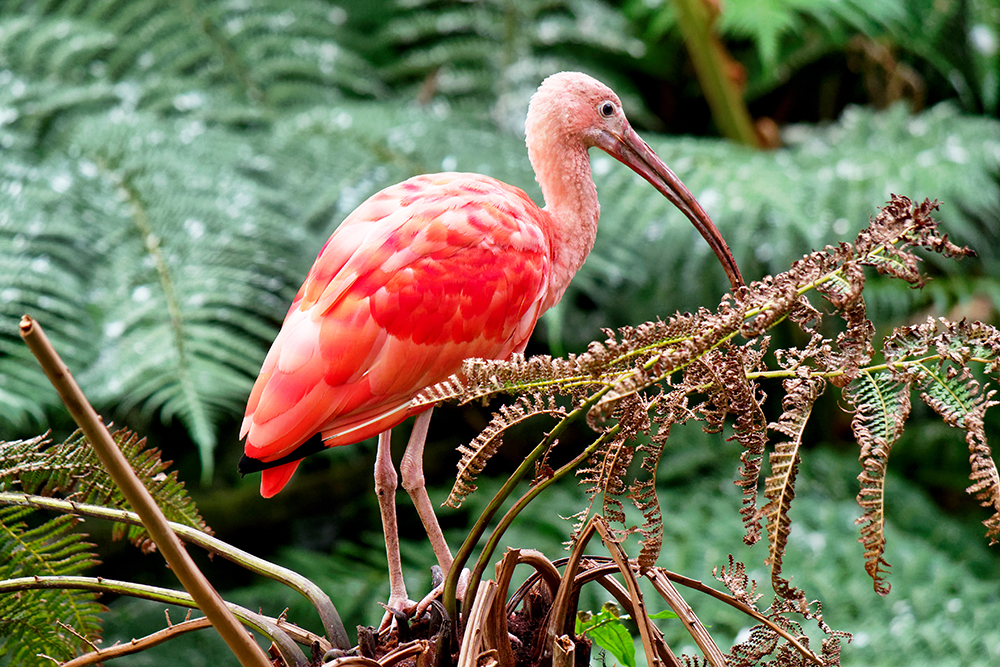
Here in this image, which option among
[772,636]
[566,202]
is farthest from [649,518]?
[566,202]

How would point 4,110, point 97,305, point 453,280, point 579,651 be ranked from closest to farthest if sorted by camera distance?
point 579,651, point 453,280, point 97,305, point 4,110

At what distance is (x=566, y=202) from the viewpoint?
34.8 inches

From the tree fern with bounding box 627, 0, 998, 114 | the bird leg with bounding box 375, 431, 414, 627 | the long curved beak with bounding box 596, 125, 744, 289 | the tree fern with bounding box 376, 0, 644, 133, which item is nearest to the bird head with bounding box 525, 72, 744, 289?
the long curved beak with bounding box 596, 125, 744, 289

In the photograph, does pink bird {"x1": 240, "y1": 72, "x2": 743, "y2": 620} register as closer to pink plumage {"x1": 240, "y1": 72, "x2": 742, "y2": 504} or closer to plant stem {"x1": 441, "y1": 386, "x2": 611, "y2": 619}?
pink plumage {"x1": 240, "y1": 72, "x2": 742, "y2": 504}

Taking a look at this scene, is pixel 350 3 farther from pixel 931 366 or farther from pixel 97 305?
pixel 931 366

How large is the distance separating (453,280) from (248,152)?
0.91 m

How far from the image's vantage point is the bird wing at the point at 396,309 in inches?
27.7

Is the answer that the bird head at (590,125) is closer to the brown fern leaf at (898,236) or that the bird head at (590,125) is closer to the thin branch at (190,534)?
the brown fern leaf at (898,236)

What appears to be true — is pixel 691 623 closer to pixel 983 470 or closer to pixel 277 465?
pixel 983 470

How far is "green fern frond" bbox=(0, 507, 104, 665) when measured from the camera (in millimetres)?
572

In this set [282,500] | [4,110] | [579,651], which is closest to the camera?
[579,651]

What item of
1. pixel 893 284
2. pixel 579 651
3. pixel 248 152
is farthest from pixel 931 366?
pixel 248 152

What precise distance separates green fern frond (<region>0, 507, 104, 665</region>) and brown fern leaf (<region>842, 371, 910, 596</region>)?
483mm

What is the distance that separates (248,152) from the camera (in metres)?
1.53
